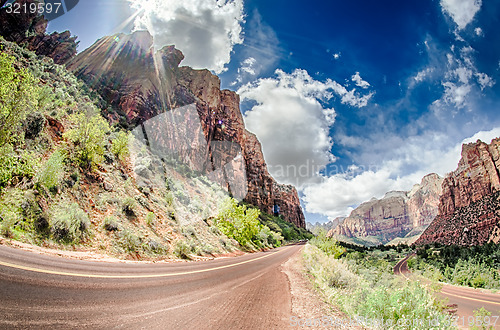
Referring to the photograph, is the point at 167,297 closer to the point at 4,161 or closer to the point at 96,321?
the point at 96,321

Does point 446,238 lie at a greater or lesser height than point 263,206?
lesser

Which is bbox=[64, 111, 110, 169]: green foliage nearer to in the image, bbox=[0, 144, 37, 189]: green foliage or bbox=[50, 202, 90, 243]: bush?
bbox=[0, 144, 37, 189]: green foliage

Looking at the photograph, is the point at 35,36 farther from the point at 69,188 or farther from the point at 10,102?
the point at 69,188

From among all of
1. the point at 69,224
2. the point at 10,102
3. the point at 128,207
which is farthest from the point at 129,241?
the point at 10,102

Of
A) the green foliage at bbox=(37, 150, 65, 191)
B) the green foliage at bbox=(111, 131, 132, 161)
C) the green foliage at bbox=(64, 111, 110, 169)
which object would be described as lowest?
the green foliage at bbox=(37, 150, 65, 191)

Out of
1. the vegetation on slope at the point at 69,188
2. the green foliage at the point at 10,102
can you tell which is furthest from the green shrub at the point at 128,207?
the green foliage at the point at 10,102

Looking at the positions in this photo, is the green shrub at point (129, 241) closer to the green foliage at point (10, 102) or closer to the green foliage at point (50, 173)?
the green foliage at point (50, 173)

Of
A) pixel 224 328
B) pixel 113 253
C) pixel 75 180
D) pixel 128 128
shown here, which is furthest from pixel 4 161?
pixel 128 128

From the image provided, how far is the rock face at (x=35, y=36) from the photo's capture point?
32.8m

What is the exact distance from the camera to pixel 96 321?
10.5 feet

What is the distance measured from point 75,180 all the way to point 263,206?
8168 centimetres

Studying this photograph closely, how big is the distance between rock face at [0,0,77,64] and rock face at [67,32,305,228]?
7.30 ft

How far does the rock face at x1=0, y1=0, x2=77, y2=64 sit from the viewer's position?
3278cm

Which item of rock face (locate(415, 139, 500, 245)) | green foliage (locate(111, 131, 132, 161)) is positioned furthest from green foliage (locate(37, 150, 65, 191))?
rock face (locate(415, 139, 500, 245))
